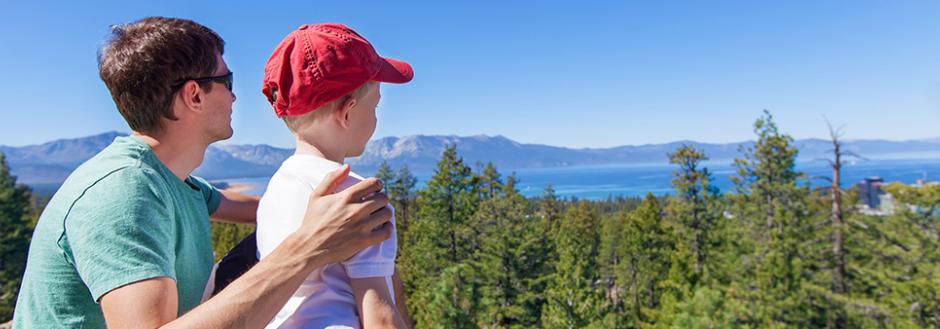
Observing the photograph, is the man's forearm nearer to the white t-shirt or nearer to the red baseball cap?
the white t-shirt

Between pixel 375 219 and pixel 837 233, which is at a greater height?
pixel 375 219

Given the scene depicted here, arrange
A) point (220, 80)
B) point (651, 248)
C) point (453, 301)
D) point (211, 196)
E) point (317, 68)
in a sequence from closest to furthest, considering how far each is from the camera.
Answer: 1. point (317, 68)
2. point (220, 80)
3. point (211, 196)
4. point (453, 301)
5. point (651, 248)

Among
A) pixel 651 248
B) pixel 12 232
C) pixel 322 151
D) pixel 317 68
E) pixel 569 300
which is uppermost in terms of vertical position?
pixel 317 68

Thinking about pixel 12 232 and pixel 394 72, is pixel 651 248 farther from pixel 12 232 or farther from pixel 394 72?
pixel 12 232

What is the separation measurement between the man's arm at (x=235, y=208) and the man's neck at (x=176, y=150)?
61cm

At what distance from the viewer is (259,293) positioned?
1.19 m

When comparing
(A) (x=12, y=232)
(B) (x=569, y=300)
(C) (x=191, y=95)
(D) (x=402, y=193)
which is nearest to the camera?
(C) (x=191, y=95)

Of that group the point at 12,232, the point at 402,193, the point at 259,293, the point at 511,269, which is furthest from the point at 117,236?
the point at 402,193

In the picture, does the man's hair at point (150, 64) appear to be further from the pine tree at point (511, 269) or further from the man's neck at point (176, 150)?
the pine tree at point (511, 269)

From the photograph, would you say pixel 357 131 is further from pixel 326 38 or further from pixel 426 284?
pixel 426 284

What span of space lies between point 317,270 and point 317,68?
1.86ft

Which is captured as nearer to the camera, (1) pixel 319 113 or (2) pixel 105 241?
(2) pixel 105 241

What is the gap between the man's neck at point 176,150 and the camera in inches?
61.7

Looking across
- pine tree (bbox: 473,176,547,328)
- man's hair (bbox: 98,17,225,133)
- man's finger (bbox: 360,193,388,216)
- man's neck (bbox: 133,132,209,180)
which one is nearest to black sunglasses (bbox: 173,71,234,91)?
man's hair (bbox: 98,17,225,133)
